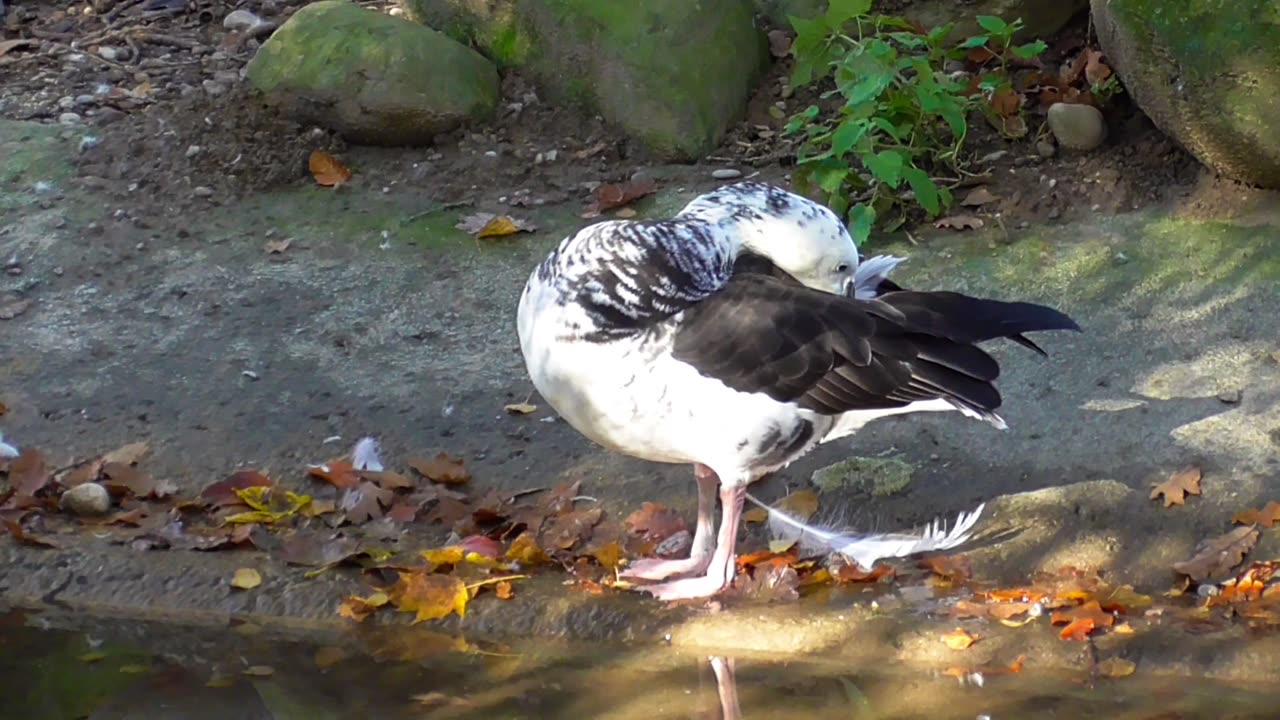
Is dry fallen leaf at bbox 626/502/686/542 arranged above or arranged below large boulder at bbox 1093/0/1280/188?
below

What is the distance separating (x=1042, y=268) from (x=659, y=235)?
2.37 metres

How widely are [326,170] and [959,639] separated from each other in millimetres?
4062

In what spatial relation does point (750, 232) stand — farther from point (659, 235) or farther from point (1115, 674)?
point (1115, 674)

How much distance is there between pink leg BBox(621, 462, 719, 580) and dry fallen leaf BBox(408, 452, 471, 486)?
739 millimetres

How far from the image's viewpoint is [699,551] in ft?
15.6

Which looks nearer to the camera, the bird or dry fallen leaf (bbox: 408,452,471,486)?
the bird

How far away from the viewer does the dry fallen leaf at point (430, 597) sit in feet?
14.7

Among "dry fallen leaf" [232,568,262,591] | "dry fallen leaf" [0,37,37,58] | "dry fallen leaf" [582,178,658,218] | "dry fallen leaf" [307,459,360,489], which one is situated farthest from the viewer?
"dry fallen leaf" [0,37,37,58]

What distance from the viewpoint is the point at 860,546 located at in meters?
4.72

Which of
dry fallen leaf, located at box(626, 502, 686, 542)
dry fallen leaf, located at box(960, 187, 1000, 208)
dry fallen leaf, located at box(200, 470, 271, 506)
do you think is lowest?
dry fallen leaf, located at box(200, 470, 271, 506)

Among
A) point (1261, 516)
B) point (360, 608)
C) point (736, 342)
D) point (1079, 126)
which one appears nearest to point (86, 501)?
point (360, 608)

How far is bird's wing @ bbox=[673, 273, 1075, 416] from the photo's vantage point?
437 cm

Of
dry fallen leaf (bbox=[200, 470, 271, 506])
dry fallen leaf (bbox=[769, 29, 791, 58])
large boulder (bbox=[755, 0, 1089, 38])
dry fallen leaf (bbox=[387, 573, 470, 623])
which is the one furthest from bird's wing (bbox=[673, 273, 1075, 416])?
dry fallen leaf (bbox=[769, 29, 791, 58])

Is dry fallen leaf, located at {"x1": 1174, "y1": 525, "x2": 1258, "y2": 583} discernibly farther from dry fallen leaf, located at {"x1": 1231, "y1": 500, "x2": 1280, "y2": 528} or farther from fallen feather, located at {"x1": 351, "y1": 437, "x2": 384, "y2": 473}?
fallen feather, located at {"x1": 351, "y1": 437, "x2": 384, "y2": 473}
